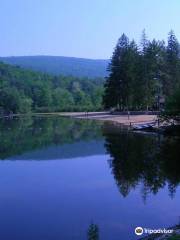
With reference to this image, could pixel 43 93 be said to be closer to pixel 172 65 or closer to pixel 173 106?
pixel 172 65

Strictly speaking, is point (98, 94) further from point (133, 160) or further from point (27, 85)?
point (133, 160)

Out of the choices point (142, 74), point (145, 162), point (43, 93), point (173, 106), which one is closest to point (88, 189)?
point (145, 162)

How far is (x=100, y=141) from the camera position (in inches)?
1575

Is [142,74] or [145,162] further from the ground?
[142,74]

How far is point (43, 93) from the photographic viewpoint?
420ft

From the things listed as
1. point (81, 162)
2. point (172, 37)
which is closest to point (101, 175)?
point (81, 162)

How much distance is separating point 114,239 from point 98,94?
12094 cm

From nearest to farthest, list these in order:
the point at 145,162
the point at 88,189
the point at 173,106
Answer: the point at 88,189
the point at 145,162
the point at 173,106

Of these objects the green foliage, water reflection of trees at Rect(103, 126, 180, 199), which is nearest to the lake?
water reflection of trees at Rect(103, 126, 180, 199)

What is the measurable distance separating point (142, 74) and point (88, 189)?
177 ft

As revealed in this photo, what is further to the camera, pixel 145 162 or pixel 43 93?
pixel 43 93

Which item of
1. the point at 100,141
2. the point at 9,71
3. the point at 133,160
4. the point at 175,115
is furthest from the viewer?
the point at 9,71

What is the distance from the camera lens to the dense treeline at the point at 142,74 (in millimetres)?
73062

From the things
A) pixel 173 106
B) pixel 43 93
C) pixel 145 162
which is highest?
pixel 173 106
